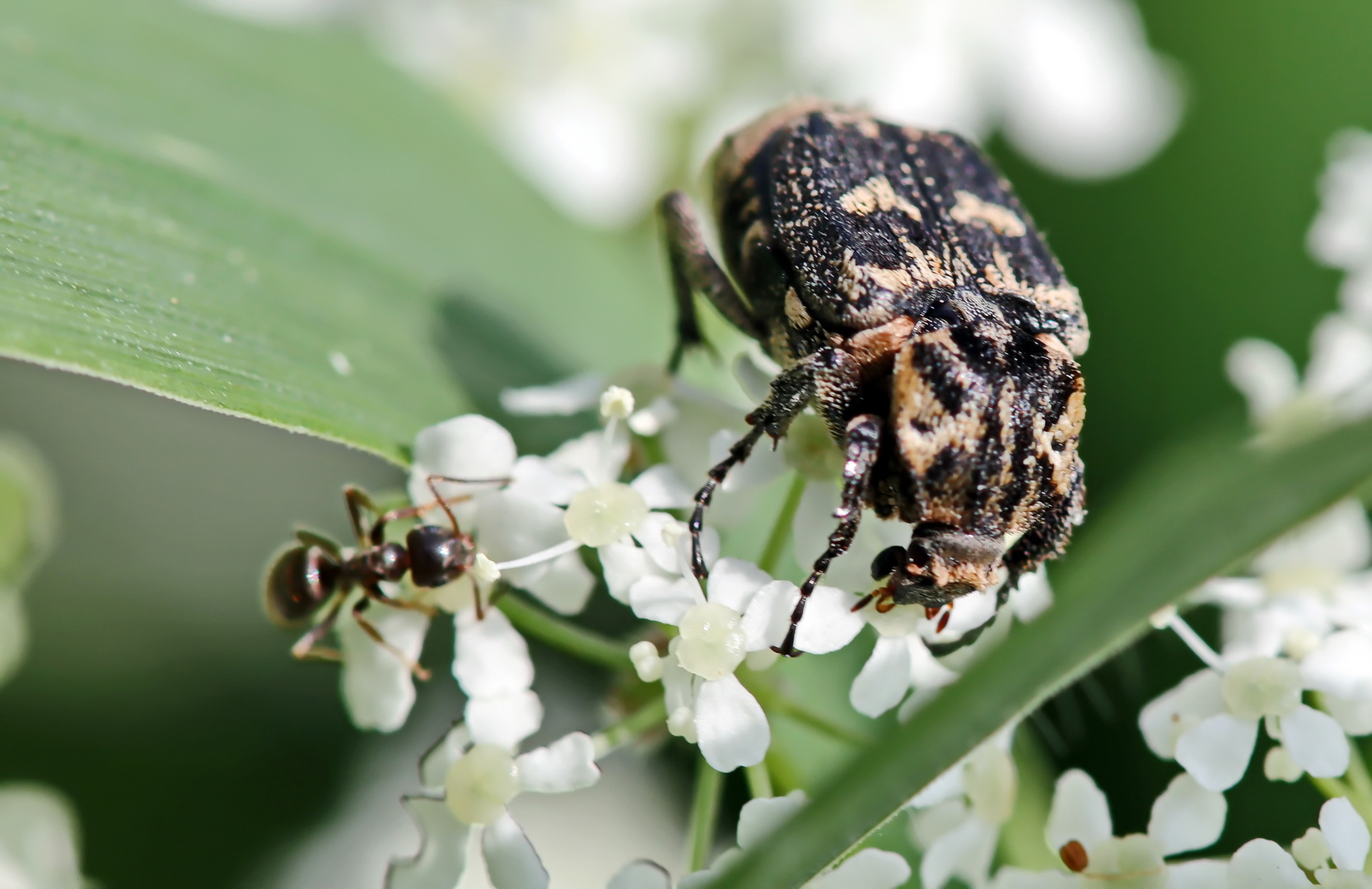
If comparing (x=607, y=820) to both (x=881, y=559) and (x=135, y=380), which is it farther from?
(x=135, y=380)

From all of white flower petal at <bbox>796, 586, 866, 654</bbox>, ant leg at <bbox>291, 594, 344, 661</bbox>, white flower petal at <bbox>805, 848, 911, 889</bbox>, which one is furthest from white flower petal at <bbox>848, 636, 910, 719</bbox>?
ant leg at <bbox>291, 594, 344, 661</bbox>

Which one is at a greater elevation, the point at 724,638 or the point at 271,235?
the point at 724,638

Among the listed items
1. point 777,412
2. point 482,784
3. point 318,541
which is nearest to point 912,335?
point 777,412

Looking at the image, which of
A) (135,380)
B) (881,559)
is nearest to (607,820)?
(881,559)

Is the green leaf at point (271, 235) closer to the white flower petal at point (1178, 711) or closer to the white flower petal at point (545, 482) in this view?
the white flower petal at point (545, 482)

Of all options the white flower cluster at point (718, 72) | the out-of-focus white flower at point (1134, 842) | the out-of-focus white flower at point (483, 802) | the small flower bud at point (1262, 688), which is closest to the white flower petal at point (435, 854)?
the out-of-focus white flower at point (483, 802)

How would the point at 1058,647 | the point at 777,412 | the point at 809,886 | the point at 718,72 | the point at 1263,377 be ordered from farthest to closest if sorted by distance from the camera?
the point at 718,72, the point at 1263,377, the point at 777,412, the point at 809,886, the point at 1058,647

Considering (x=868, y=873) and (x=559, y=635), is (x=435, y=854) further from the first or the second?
(x=868, y=873)
